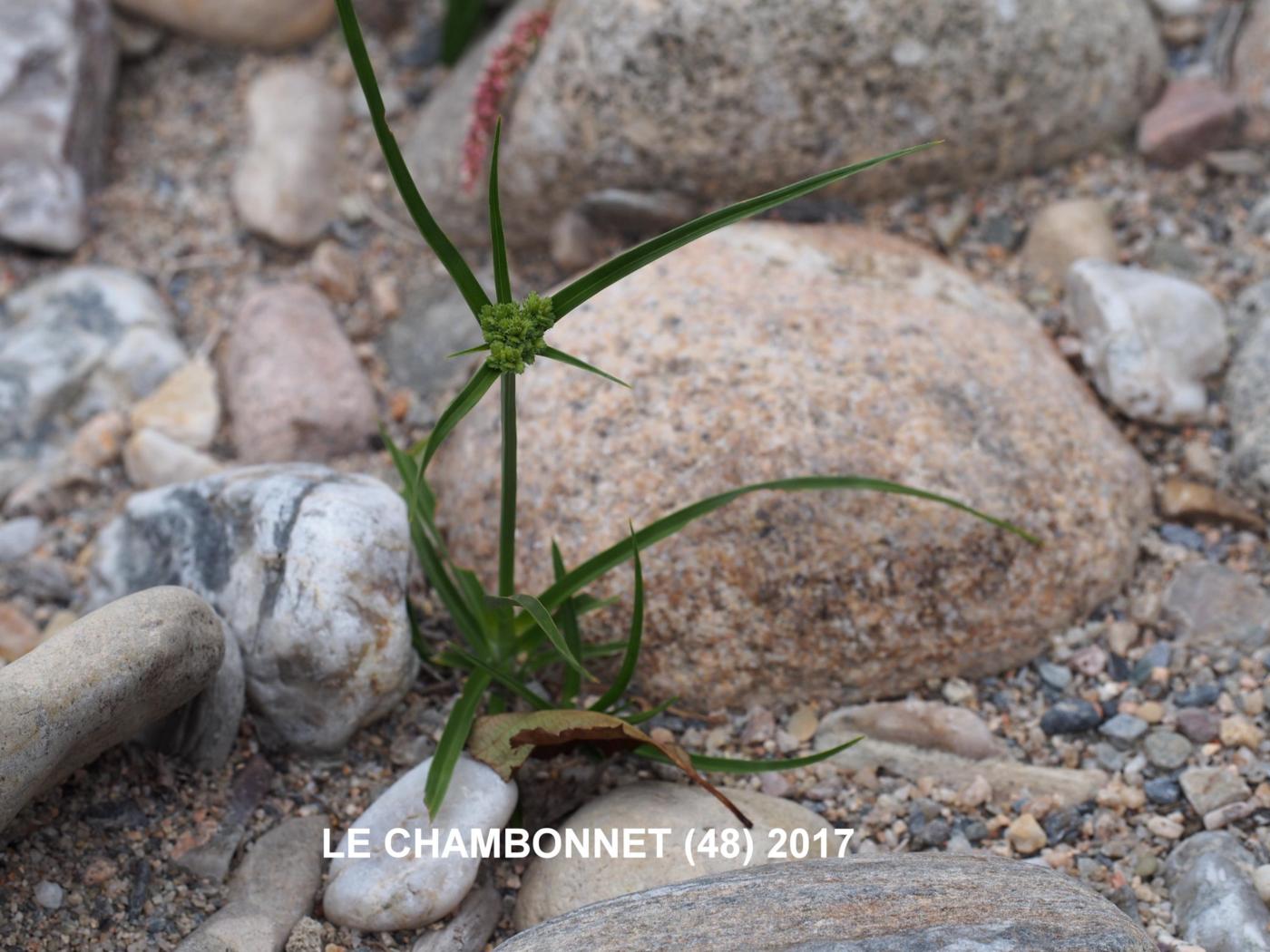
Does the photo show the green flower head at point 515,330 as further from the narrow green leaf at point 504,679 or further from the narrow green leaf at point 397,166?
the narrow green leaf at point 504,679

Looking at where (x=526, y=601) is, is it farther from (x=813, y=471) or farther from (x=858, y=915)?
(x=813, y=471)

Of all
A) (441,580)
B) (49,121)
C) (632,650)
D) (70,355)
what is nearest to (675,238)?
(632,650)

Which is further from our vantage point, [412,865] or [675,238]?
[412,865]

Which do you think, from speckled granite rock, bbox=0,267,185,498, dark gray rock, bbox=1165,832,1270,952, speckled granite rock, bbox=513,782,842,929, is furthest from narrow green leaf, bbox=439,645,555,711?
speckled granite rock, bbox=0,267,185,498

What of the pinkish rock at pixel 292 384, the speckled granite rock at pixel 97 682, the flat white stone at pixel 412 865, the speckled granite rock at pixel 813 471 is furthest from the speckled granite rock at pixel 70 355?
the flat white stone at pixel 412 865

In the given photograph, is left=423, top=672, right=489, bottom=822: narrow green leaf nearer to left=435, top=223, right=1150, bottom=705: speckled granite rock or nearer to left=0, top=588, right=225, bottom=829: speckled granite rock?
left=435, top=223, right=1150, bottom=705: speckled granite rock

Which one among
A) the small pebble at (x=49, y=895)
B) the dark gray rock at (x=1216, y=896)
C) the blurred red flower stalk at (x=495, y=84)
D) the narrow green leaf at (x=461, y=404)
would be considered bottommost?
the dark gray rock at (x=1216, y=896)
